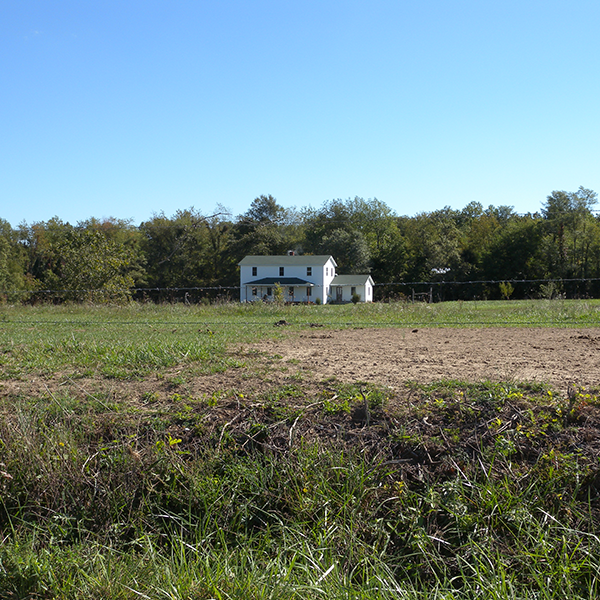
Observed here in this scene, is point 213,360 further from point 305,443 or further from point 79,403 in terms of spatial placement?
point 305,443

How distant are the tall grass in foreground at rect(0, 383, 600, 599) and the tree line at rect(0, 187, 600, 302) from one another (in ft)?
157

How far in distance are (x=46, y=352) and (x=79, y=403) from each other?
307 centimetres

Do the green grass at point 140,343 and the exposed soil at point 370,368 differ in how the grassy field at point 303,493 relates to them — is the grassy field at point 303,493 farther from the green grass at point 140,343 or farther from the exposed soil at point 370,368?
the green grass at point 140,343

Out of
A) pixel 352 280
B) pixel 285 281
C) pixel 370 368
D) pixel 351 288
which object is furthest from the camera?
pixel 351 288

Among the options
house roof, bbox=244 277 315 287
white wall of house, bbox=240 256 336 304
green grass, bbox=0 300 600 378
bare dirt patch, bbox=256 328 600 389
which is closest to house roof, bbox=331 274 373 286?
white wall of house, bbox=240 256 336 304

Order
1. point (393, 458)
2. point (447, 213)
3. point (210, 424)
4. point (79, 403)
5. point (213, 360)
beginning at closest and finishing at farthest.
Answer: point (393, 458) < point (210, 424) < point (79, 403) < point (213, 360) < point (447, 213)

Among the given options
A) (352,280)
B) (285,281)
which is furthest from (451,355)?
(352,280)

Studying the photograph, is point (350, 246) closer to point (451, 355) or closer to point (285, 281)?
point (285, 281)

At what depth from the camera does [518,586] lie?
3.19 metres

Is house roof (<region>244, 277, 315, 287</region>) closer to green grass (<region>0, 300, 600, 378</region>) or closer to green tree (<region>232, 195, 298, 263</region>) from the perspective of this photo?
green tree (<region>232, 195, 298, 263</region>)

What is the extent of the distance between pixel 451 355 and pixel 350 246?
61967 millimetres

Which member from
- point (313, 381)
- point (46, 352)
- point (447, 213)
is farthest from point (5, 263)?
point (447, 213)

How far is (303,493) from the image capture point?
4016mm

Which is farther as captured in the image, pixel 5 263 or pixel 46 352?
pixel 5 263
